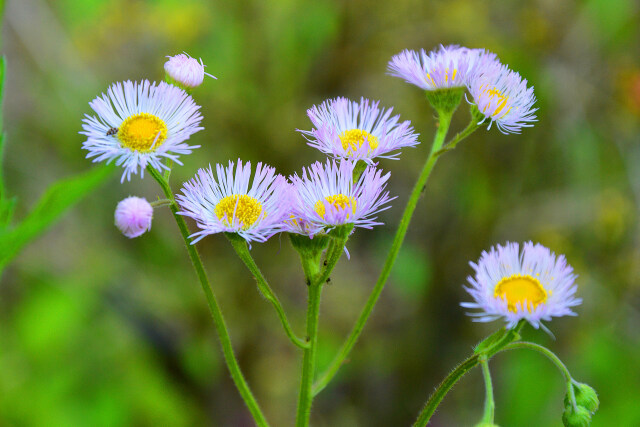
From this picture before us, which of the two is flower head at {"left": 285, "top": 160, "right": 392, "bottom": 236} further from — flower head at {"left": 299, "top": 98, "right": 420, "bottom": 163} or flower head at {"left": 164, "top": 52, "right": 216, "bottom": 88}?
flower head at {"left": 164, "top": 52, "right": 216, "bottom": 88}

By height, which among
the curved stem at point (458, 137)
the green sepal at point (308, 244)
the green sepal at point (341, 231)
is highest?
→ the curved stem at point (458, 137)

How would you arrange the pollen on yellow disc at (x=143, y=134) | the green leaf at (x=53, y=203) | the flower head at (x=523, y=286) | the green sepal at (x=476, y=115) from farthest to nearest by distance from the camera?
the green sepal at (x=476, y=115) < the pollen on yellow disc at (x=143, y=134) < the flower head at (x=523, y=286) < the green leaf at (x=53, y=203)

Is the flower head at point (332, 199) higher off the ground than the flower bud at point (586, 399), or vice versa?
the flower head at point (332, 199)

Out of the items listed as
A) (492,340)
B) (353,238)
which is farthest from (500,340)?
(353,238)

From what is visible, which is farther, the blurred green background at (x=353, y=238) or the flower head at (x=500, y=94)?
the blurred green background at (x=353, y=238)

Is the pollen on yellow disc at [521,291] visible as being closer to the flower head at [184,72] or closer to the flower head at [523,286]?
the flower head at [523,286]

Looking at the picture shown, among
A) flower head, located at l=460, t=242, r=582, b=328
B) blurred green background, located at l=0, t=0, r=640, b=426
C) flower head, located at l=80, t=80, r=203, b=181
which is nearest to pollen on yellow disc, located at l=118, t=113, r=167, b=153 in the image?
flower head, located at l=80, t=80, r=203, b=181

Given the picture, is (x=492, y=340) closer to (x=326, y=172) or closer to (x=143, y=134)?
(x=326, y=172)

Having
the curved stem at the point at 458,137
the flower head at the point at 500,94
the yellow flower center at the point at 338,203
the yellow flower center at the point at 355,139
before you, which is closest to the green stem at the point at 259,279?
the yellow flower center at the point at 338,203
